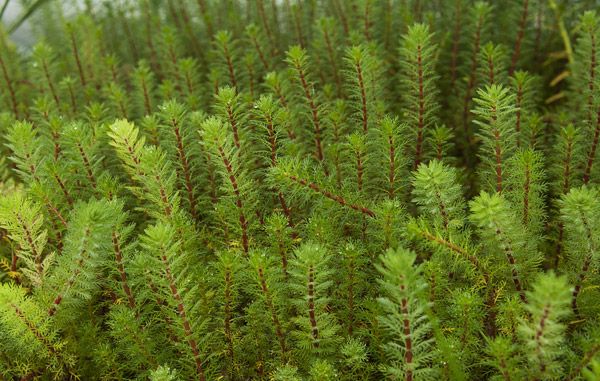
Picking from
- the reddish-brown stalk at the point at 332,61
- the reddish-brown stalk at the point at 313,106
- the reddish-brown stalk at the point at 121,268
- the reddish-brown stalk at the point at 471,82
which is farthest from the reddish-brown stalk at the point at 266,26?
the reddish-brown stalk at the point at 121,268

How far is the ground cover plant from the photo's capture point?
1.01 m

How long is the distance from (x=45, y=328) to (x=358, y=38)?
3.71 feet

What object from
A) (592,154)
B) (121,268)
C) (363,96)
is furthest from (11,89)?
(592,154)

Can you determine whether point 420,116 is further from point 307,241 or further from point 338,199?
point 307,241

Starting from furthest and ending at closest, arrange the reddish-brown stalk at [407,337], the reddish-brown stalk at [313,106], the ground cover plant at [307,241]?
the reddish-brown stalk at [313,106]
the ground cover plant at [307,241]
the reddish-brown stalk at [407,337]

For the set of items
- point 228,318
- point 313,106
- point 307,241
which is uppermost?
point 313,106

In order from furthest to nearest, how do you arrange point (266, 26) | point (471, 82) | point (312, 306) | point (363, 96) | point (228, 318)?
point (266, 26), point (471, 82), point (363, 96), point (228, 318), point (312, 306)

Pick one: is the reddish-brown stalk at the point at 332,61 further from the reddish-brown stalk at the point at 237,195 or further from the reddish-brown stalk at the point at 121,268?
the reddish-brown stalk at the point at 121,268

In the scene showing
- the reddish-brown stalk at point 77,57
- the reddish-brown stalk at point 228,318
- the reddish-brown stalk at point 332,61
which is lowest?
the reddish-brown stalk at point 228,318

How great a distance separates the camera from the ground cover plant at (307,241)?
3.33 ft

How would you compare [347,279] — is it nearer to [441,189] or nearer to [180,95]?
[441,189]

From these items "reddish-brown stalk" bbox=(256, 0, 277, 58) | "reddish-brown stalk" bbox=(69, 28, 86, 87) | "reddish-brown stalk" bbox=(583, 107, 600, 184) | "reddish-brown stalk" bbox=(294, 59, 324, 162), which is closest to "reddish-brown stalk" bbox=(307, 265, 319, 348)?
"reddish-brown stalk" bbox=(294, 59, 324, 162)

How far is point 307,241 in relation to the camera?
113 cm

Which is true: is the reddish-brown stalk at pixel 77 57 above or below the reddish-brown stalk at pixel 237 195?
above
